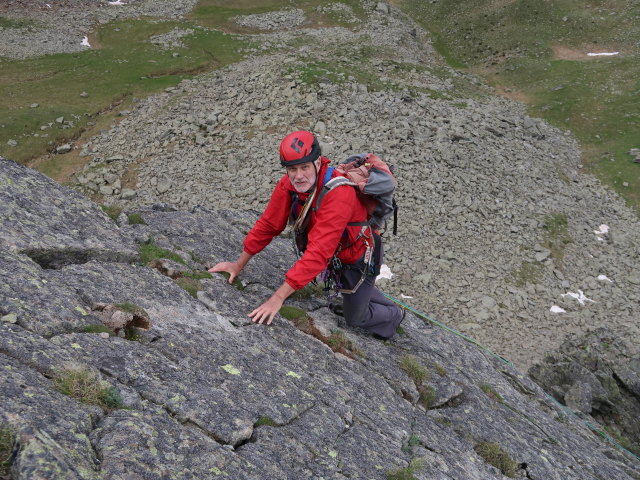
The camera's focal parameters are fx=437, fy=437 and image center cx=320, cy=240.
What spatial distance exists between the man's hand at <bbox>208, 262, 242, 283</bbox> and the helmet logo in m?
3.84

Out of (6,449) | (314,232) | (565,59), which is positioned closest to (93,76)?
(314,232)

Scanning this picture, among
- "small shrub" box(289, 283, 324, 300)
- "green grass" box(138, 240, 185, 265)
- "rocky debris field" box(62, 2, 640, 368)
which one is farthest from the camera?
"rocky debris field" box(62, 2, 640, 368)

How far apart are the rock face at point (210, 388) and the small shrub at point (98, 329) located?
81mm

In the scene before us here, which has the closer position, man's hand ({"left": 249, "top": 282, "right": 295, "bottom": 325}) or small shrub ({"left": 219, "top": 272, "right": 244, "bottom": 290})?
man's hand ({"left": 249, "top": 282, "right": 295, "bottom": 325})

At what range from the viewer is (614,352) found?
2011 centimetres

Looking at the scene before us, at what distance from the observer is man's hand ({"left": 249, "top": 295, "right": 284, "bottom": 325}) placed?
359 inches

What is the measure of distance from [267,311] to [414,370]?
433 centimetres

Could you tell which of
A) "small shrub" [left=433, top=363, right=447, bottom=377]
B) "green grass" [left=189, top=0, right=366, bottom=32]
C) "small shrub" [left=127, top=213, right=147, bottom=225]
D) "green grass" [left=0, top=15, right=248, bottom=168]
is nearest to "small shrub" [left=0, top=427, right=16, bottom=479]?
"small shrub" [left=127, top=213, right=147, bottom=225]

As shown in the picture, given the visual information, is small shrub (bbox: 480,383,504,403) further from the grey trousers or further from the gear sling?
the gear sling

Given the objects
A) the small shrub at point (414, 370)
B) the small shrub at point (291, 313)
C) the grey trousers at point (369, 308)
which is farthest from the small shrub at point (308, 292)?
the small shrub at point (414, 370)

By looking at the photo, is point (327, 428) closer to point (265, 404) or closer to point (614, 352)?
point (265, 404)

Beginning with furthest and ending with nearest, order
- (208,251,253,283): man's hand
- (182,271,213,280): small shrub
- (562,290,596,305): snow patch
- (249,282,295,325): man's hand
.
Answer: (562,290,596,305): snow patch, (208,251,253,283): man's hand, (182,271,213,280): small shrub, (249,282,295,325): man's hand

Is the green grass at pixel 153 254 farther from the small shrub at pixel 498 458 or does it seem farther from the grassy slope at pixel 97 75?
the grassy slope at pixel 97 75

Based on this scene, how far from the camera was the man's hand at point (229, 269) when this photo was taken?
1058 centimetres
